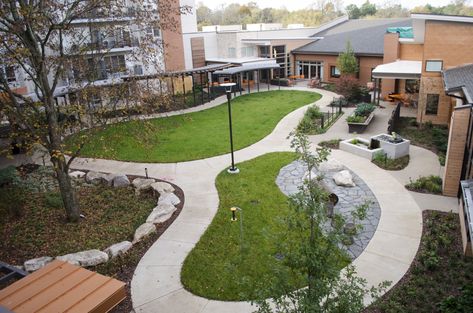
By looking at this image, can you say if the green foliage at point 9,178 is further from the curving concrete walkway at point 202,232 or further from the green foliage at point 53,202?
the curving concrete walkway at point 202,232

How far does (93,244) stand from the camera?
1221 centimetres

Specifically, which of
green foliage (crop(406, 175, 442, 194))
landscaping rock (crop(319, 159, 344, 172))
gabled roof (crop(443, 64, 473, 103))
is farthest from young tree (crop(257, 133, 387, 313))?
landscaping rock (crop(319, 159, 344, 172))

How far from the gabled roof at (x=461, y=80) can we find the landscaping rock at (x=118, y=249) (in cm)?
1159

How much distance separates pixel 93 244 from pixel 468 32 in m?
20.4

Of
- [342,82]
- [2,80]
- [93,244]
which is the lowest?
[93,244]

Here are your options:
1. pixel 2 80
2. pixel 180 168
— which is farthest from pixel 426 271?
pixel 2 80

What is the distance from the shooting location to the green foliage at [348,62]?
33812mm

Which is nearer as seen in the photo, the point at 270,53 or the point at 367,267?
the point at 367,267

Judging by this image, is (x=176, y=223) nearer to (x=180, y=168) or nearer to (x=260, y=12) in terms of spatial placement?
(x=180, y=168)

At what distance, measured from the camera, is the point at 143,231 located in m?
12.4

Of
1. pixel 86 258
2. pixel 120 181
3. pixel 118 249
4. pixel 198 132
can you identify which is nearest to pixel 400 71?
pixel 198 132

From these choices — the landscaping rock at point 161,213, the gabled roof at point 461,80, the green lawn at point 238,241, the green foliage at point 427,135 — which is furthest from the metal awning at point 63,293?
the green foliage at point 427,135

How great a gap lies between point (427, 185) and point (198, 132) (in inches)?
546

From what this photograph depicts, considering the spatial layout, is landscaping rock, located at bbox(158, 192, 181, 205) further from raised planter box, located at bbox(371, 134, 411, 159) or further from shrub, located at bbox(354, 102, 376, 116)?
shrub, located at bbox(354, 102, 376, 116)
